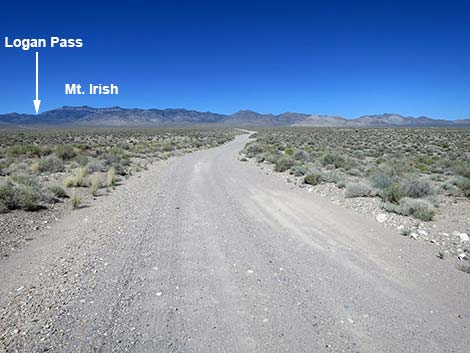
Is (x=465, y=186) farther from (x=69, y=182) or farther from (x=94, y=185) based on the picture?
(x=69, y=182)

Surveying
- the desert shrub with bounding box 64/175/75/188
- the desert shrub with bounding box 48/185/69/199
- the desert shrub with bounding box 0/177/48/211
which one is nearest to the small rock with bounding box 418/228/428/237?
the desert shrub with bounding box 0/177/48/211

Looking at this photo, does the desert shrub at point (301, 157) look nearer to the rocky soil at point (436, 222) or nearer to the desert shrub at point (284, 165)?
the desert shrub at point (284, 165)

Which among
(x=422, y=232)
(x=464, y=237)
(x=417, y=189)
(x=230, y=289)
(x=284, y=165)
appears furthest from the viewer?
(x=284, y=165)

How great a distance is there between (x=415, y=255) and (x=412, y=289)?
147cm

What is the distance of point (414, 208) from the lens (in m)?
8.37

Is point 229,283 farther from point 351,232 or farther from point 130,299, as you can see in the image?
point 351,232

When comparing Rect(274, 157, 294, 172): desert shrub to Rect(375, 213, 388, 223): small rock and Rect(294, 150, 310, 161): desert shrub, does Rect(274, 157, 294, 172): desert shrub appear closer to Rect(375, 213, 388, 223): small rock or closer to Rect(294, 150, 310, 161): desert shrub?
Rect(294, 150, 310, 161): desert shrub

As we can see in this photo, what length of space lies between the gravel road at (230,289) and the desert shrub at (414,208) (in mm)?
1212

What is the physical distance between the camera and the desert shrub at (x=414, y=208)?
8030 mm

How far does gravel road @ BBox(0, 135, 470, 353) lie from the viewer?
12.0 feet

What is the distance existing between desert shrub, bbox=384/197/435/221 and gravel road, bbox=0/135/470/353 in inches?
47.7

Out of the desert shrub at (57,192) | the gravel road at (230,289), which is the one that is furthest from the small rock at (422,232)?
the desert shrub at (57,192)

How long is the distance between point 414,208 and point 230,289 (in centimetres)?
605

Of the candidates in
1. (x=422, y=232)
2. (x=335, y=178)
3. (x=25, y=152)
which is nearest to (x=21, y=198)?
(x=422, y=232)
